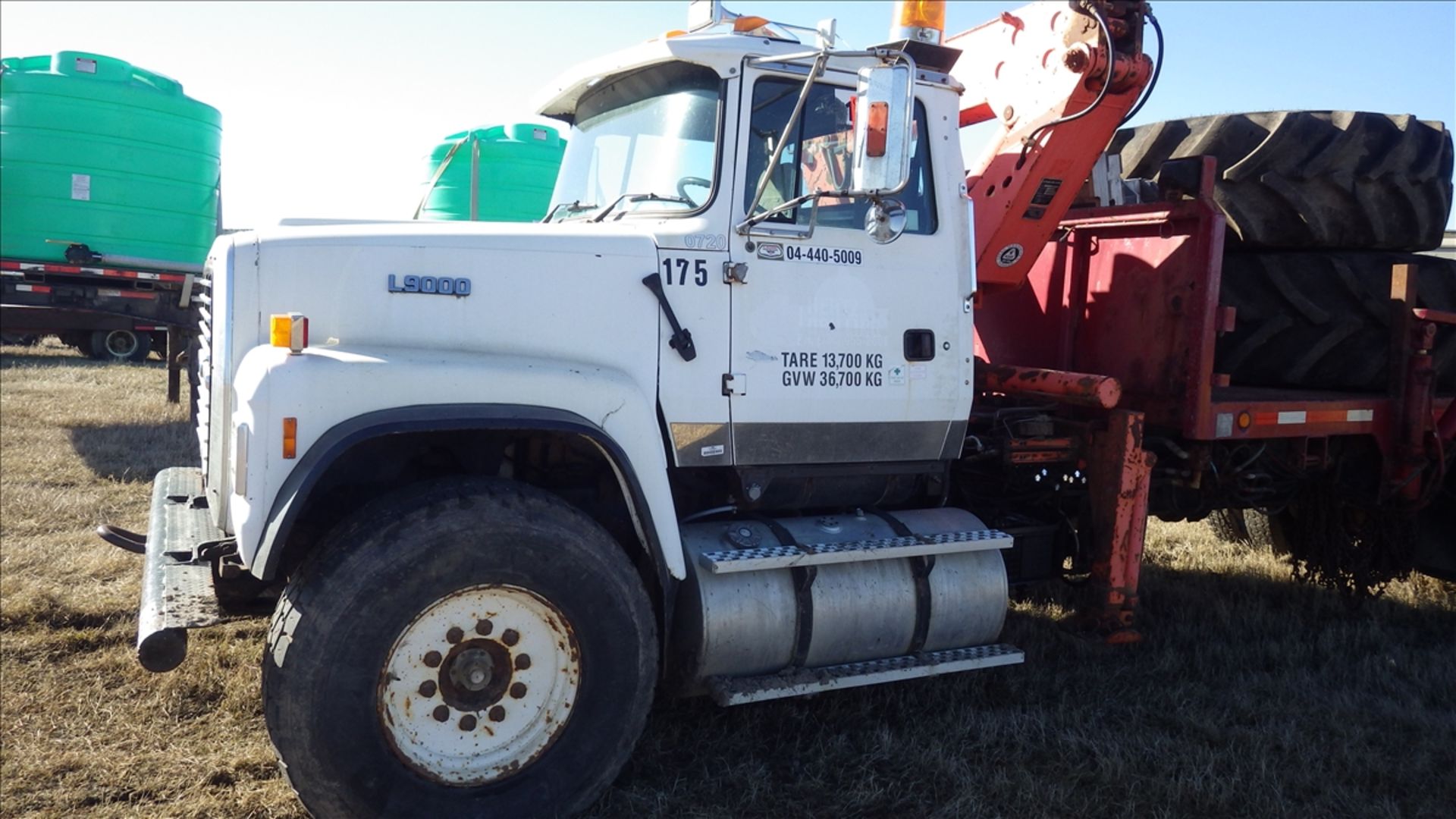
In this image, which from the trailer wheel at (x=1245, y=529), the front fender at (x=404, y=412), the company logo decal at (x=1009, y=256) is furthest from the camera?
the trailer wheel at (x=1245, y=529)

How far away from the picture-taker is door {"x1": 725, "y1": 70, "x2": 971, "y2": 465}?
3965 millimetres

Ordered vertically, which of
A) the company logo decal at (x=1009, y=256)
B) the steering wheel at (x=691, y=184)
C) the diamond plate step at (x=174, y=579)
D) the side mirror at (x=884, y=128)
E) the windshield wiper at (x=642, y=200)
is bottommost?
A: the diamond plate step at (x=174, y=579)

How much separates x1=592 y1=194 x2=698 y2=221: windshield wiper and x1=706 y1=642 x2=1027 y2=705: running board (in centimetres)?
169

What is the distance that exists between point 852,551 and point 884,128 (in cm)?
150

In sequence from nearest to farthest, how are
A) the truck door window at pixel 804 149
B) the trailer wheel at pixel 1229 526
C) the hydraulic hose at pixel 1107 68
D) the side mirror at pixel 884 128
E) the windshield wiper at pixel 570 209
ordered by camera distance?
the side mirror at pixel 884 128, the truck door window at pixel 804 149, the windshield wiper at pixel 570 209, the hydraulic hose at pixel 1107 68, the trailer wheel at pixel 1229 526

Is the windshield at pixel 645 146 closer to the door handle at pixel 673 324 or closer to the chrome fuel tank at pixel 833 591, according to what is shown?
the door handle at pixel 673 324

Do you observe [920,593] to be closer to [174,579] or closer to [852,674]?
[852,674]

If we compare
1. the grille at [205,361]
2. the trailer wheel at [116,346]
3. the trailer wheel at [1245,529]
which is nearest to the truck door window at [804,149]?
the grille at [205,361]

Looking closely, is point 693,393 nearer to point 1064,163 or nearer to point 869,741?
point 869,741

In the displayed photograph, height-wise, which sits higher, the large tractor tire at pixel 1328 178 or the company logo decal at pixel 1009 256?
the large tractor tire at pixel 1328 178

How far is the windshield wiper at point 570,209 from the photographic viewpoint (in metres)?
4.38

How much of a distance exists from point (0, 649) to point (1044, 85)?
5.07m

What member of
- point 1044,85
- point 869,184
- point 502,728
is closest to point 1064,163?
point 1044,85

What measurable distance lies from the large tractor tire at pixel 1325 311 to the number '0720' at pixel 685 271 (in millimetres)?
2906
